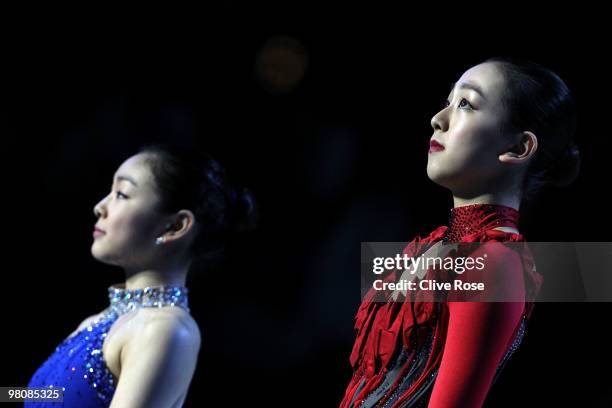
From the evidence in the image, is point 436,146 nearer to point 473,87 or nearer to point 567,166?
point 473,87

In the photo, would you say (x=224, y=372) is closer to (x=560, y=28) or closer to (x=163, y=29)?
(x=163, y=29)

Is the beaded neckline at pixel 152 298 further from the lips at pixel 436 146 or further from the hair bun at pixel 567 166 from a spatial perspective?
the hair bun at pixel 567 166

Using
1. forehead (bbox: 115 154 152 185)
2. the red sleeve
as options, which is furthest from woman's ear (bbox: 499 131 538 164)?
forehead (bbox: 115 154 152 185)

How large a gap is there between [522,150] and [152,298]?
977 millimetres

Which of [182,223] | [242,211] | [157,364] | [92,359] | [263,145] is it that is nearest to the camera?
[157,364]

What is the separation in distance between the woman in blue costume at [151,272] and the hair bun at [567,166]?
890 mm

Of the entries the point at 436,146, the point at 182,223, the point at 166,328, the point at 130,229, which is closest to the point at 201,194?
the point at 182,223

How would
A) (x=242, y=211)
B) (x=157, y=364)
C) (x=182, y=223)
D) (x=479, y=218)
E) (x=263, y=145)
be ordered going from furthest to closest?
(x=263, y=145) < (x=242, y=211) < (x=182, y=223) < (x=157, y=364) < (x=479, y=218)

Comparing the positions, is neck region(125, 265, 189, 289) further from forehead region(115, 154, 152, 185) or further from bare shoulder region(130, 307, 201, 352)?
forehead region(115, 154, 152, 185)

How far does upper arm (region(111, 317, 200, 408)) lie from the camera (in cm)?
161

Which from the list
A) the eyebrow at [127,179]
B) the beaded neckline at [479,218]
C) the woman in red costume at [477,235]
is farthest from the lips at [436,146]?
the eyebrow at [127,179]

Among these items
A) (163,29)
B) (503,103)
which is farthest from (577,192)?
(163,29)

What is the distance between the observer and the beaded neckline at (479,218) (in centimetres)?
125

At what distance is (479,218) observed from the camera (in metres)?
1.26
